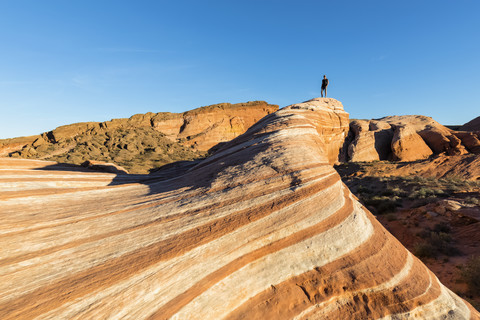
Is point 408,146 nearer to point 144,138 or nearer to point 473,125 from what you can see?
point 473,125

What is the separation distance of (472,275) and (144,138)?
34.4 m

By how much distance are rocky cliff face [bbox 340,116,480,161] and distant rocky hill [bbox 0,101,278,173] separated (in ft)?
70.2

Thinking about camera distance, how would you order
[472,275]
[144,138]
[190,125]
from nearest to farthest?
[472,275] < [144,138] < [190,125]

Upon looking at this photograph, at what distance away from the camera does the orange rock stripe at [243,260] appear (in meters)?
1.88

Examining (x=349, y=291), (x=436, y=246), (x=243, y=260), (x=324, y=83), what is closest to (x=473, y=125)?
(x=324, y=83)

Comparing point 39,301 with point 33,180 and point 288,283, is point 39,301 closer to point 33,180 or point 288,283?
point 288,283

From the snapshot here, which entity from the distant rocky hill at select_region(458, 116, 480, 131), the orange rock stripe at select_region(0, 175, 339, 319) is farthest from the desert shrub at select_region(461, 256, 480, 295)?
the distant rocky hill at select_region(458, 116, 480, 131)

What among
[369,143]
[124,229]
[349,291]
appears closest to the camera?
[349,291]

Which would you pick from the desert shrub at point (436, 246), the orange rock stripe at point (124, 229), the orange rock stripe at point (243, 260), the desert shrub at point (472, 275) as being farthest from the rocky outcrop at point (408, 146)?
the orange rock stripe at point (124, 229)

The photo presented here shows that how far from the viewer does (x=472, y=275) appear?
212 inches

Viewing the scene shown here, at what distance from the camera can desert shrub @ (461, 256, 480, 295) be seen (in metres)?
5.11

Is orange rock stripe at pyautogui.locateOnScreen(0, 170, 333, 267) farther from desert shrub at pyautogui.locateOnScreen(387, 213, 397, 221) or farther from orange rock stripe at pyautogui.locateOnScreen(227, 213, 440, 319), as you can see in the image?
desert shrub at pyautogui.locateOnScreen(387, 213, 397, 221)

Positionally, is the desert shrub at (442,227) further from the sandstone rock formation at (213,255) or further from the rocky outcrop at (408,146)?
the rocky outcrop at (408,146)

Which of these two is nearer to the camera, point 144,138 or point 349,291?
point 349,291
